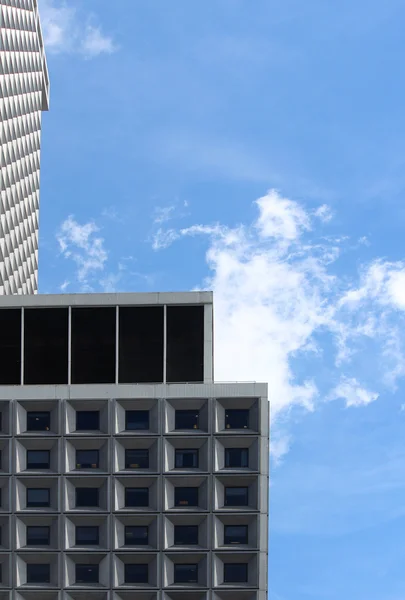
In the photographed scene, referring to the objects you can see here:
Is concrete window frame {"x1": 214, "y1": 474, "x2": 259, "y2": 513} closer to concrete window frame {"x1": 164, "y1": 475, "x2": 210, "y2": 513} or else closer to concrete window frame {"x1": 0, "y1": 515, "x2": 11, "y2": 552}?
concrete window frame {"x1": 164, "y1": 475, "x2": 210, "y2": 513}

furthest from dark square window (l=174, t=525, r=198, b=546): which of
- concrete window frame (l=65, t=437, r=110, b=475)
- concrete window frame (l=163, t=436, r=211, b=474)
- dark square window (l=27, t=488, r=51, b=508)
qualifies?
dark square window (l=27, t=488, r=51, b=508)

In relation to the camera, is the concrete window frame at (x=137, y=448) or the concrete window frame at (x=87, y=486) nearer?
the concrete window frame at (x=87, y=486)

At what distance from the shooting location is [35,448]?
324 feet

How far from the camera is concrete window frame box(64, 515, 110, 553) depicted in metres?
97.1

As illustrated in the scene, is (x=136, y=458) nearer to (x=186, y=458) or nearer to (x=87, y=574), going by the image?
(x=186, y=458)

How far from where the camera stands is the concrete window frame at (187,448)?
321ft

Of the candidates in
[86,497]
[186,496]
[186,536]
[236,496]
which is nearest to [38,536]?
[86,497]

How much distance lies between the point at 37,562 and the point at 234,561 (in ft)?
52.5

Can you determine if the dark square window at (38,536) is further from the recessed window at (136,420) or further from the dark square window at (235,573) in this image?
the dark square window at (235,573)

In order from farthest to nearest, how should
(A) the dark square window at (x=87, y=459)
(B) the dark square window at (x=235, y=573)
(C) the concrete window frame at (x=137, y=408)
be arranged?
(A) the dark square window at (x=87, y=459) < (C) the concrete window frame at (x=137, y=408) < (B) the dark square window at (x=235, y=573)

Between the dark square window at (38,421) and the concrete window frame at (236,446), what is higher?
the dark square window at (38,421)

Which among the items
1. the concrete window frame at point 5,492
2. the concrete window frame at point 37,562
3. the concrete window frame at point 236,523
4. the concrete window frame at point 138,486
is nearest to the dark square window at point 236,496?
the concrete window frame at point 236,523

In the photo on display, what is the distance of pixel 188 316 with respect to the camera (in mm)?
102375

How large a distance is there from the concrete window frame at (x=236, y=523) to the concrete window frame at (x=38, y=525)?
510 inches
